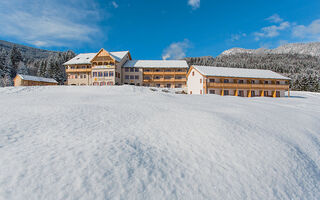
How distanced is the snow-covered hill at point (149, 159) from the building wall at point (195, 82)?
87.3 ft

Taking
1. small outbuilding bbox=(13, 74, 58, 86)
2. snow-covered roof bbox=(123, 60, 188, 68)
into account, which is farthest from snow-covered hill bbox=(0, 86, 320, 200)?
small outbuilding bbox=(13, 74, 58, 86)

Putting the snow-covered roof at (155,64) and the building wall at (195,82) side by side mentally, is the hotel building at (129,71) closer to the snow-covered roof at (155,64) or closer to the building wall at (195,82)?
the snow-covered roof at (155,64)

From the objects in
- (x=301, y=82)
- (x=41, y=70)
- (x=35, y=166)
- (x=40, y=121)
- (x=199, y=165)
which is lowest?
(x=199, y=165)

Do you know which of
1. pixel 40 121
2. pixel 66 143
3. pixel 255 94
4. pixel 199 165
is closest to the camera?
pixel 199 165

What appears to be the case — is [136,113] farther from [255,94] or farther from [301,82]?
[301,82]

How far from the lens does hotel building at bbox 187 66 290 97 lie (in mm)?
33469

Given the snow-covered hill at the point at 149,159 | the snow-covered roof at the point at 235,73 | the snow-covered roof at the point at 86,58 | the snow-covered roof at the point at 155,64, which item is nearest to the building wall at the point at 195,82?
the snow-covered roof at the point at 235,73

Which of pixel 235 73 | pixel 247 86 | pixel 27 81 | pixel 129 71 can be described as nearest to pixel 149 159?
pixel 247 86

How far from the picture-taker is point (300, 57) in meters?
190

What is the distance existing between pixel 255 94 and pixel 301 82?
160ft

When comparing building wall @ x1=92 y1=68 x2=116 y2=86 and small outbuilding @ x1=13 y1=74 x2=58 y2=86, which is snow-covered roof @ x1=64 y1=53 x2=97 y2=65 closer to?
building wall @ x1=92 y1=68 x2=116 y2=86

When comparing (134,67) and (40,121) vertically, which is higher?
(134,67)

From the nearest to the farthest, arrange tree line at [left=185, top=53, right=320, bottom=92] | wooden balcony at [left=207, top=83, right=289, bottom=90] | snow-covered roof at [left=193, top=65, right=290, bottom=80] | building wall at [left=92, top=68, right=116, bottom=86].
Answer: wooden balcony at [left=207, top=83, right=289, bottom=90]
snow-covered roof at [left=193, top=65, right=290, bottom=80]
building wall at [left=92, top=68, right=116, bottom=86]
tree line at [left=185, top=53, right=320, bottom=92]

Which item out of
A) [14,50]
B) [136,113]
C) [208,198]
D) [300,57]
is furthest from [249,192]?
[300,57]
